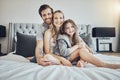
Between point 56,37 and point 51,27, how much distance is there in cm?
11

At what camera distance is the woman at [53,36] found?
4.54 feet

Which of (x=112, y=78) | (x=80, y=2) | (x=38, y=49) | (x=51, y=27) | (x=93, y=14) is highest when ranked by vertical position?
(x=80, y=2)

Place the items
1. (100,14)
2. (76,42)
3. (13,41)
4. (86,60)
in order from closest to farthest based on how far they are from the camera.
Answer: (86,60)
(76,42)
(13,41)
(100,14)

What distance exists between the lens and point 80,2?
3.66 metres

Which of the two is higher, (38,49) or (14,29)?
(14,29)

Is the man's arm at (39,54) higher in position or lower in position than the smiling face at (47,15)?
lower

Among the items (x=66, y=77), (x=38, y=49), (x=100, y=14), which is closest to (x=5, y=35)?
(x=100, y=14)

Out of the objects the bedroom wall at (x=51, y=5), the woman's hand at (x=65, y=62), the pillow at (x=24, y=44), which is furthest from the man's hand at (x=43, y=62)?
the bedroom wall at (x=51, y=5)

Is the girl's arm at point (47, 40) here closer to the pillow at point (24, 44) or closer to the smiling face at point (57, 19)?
the smiling face at point (57, 19)

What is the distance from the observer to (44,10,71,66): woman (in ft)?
4.54

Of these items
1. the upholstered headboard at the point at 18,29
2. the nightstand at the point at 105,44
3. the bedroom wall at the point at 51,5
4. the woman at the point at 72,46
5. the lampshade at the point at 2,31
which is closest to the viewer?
the woman at the point at 72,46

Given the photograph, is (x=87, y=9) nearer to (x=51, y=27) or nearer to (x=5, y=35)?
(x=5, y=35)

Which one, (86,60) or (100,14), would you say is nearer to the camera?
(86,60)

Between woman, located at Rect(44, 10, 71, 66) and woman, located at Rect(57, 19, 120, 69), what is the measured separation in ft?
0.12
